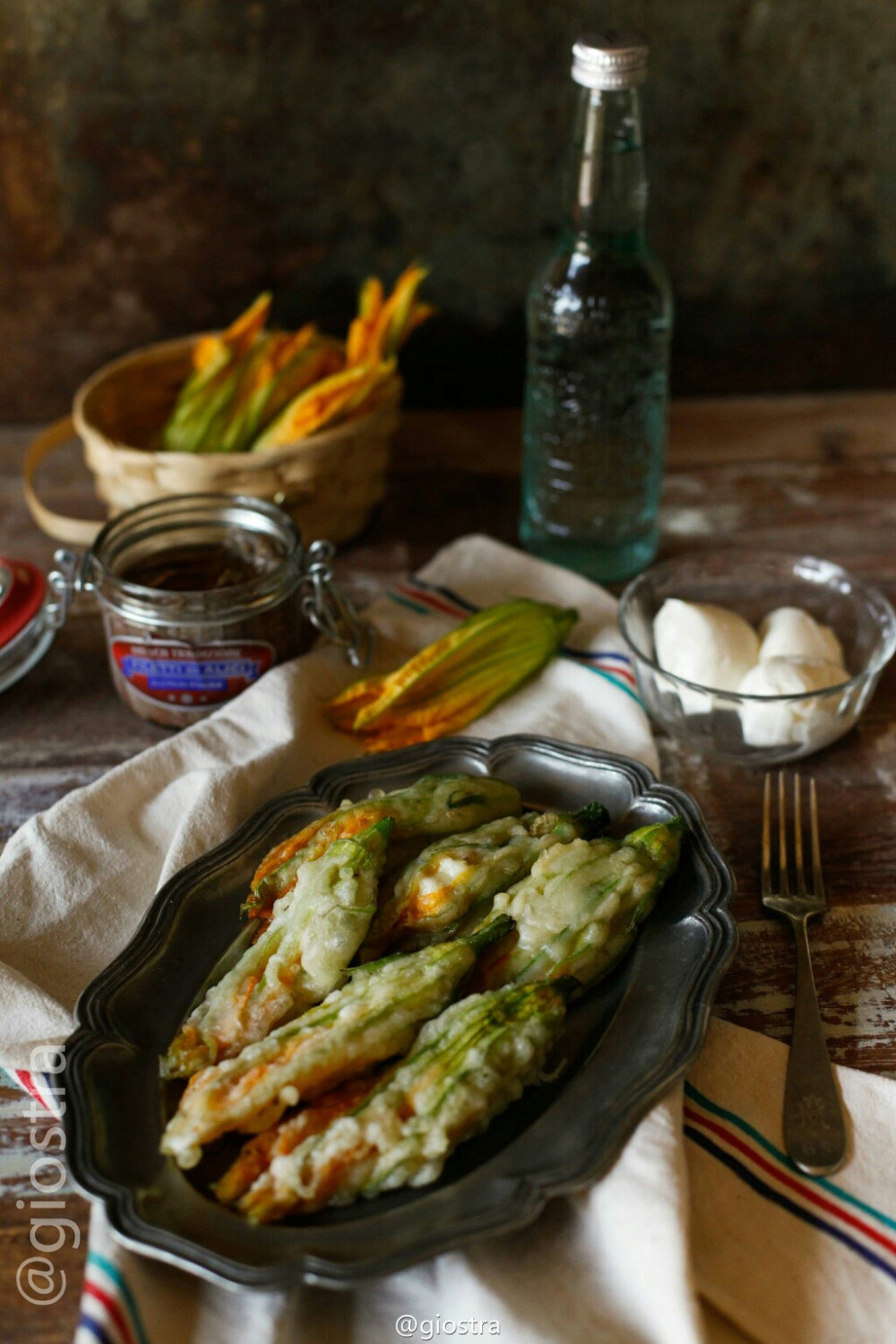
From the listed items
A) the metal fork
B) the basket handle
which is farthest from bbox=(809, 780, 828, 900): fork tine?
the basket handle

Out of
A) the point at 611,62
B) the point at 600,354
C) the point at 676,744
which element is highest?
the point at 611,62

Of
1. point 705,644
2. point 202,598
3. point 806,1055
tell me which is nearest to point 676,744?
point 705,644

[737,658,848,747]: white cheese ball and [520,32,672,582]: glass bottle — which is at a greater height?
[520,32,672,582]: glass bottle

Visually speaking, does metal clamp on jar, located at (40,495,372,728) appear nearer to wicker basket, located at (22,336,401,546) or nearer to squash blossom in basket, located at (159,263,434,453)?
wicker basket, located at (22,336,401,546)

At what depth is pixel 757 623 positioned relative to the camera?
183 cm

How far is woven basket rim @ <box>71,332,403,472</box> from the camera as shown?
183cm

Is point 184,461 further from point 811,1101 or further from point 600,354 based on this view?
point 811,1101

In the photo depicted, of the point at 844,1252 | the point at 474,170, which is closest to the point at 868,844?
the point at 844,1252

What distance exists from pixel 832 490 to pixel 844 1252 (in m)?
1.48

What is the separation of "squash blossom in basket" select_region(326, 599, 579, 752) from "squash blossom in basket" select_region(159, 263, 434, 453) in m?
0.48

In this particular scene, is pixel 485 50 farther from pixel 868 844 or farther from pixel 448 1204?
pixel 448 1204

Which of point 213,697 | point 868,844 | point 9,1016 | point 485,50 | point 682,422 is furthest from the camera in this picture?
point 682,422

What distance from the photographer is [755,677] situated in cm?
155

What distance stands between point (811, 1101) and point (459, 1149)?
33 cm
